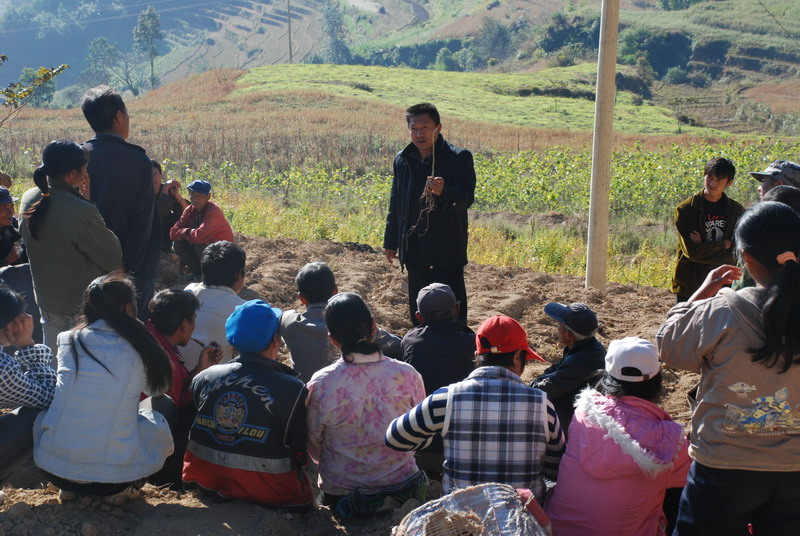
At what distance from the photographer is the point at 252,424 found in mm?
3520

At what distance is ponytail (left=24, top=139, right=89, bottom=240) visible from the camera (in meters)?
4.24

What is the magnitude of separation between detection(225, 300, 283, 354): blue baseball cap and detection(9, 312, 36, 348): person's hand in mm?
961

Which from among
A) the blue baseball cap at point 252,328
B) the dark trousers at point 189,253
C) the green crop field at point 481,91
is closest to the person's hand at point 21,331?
the blue baseball cap at point 252,328

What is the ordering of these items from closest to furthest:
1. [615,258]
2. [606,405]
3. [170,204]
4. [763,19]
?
[606,405]
[170,204]
[615,258]
[763,19]

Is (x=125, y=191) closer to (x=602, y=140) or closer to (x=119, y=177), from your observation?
(x=119, y=177)

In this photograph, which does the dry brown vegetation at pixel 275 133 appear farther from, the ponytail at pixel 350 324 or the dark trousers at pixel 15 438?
the ponytail at pixel 350 324

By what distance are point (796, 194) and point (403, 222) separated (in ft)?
8.34

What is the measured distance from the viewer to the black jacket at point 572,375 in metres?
3.80

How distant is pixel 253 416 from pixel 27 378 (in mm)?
993

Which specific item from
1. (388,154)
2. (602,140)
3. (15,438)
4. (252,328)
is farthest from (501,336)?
(388,154)

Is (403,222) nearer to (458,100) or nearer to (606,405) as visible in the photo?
(606,405)

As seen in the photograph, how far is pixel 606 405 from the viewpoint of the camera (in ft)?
9.81

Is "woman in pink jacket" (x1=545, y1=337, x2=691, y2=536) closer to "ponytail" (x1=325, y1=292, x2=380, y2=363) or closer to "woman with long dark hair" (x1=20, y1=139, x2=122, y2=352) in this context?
"ponytail" (x1=325, y1=292, x2=380, y2=363)

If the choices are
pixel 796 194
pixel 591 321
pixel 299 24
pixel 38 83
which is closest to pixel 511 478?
pixel 591 321
